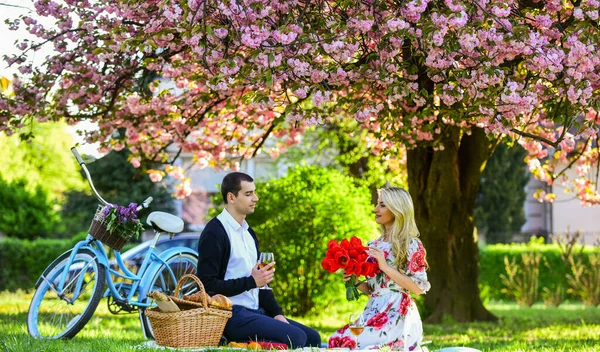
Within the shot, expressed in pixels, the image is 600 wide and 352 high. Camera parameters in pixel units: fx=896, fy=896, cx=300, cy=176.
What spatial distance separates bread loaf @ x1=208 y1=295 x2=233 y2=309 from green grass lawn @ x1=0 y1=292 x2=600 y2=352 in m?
0.65

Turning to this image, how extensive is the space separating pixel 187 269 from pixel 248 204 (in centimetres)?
195

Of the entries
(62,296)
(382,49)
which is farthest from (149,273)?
(382,49)

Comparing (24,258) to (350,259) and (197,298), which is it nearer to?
(197,298)

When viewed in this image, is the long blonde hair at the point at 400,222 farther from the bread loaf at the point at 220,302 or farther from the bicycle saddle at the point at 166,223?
the bicycle saddle at the point at 166,223

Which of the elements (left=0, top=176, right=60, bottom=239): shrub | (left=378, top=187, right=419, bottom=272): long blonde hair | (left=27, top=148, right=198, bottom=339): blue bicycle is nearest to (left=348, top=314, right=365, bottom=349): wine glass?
(left=378, top=187, right=419, bottom=272): long blonde hair

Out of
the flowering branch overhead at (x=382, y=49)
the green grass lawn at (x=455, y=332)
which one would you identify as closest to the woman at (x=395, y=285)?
the flowering branch overhead at (x=382, y=49)

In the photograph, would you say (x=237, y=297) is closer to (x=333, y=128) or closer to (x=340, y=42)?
(x=340, y=42)

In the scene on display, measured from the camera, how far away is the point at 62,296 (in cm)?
745

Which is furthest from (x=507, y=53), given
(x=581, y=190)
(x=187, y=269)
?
(x=581, y=190)

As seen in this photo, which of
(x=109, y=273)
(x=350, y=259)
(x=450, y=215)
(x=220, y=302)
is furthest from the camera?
(x=450, y=215)

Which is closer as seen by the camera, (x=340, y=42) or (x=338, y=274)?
(x=340, y=42)

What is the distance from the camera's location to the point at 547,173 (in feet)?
40.4

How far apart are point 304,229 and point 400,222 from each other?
263 inches

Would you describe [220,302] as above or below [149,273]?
below
